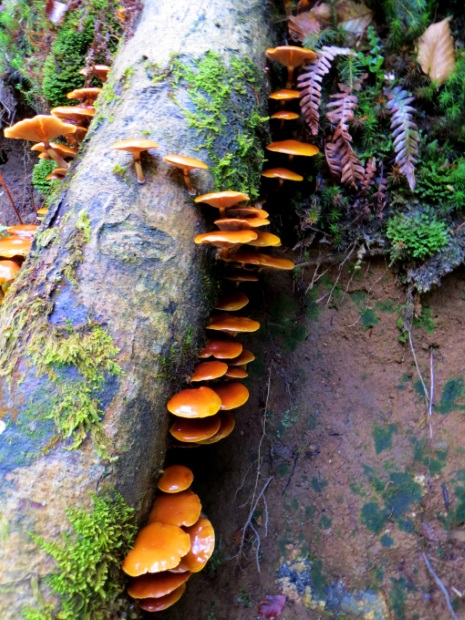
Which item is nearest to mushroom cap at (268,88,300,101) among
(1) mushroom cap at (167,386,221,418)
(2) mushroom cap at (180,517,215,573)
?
(1) mushroom cap at (167,386,221,418)

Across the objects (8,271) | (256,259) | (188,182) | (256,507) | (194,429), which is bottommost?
(256,507)

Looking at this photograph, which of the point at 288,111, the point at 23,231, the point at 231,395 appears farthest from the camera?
the point at 288,111

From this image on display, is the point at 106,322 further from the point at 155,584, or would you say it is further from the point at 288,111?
the point at 288,111

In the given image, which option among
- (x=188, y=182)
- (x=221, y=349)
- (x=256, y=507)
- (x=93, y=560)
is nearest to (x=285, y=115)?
(x=188, y=182)

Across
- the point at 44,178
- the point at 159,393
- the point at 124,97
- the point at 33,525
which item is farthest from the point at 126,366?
the point at 44,178

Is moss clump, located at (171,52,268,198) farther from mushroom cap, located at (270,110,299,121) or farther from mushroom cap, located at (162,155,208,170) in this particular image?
mushroom cap, located at (162,155,208,170)

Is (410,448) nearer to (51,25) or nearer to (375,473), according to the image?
(375,473)
